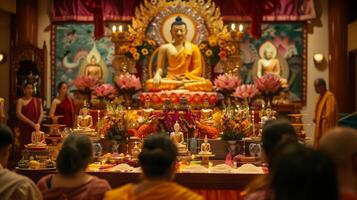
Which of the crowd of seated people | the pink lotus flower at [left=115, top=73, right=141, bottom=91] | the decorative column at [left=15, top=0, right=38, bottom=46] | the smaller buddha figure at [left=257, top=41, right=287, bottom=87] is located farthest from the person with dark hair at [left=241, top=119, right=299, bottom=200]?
the decorative column at [left=15, top=0, right=38, bottom=46]

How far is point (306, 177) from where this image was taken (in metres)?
1.46

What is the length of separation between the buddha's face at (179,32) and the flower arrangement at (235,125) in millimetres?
2940

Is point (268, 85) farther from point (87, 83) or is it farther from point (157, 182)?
point (157, 182)

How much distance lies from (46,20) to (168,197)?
9.08 m

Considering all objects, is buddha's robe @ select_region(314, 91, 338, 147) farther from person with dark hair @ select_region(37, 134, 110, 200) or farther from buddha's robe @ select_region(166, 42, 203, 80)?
person with dark hair @ select_region(37, 134, 110, 200)

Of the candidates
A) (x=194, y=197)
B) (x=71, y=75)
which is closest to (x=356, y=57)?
(x=71, y=75)

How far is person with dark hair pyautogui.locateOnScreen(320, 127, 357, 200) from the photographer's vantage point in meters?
2.03

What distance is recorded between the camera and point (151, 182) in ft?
7.56

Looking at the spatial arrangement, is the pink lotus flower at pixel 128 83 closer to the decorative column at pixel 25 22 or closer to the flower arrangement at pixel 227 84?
the flower arrangement at pixel 227 84

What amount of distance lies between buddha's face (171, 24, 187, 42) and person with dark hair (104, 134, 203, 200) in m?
7.17

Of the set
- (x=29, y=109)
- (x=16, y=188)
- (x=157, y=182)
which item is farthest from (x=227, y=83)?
(x=157, y=182)

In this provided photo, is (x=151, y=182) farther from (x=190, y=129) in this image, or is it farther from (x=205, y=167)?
(x=190, y=129)

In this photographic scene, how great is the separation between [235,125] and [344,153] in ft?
14.0

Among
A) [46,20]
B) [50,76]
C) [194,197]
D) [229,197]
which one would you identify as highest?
[46,20]
